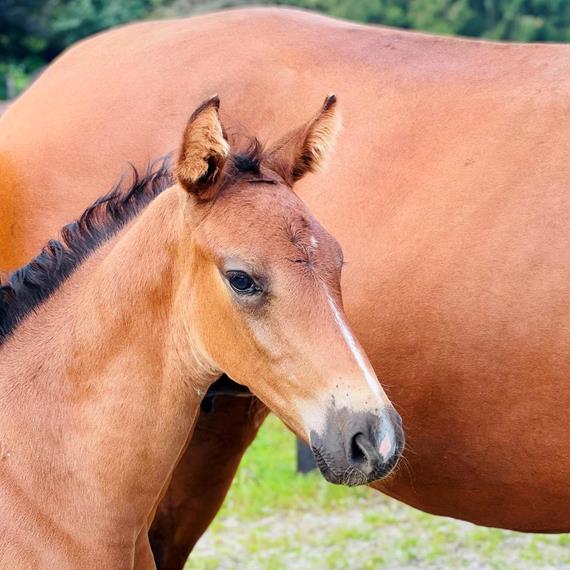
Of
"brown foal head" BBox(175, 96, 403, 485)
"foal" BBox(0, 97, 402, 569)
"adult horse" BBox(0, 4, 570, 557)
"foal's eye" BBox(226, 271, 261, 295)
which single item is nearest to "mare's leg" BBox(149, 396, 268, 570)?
"adult horse" BBox(0, 4, 570, 557)

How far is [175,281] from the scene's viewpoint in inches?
107

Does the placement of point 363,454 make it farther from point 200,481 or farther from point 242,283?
point 200,481

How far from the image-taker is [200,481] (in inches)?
153

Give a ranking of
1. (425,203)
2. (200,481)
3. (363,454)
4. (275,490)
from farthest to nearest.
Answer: (275,490) → (200,481) → (425,203) → (363,454)

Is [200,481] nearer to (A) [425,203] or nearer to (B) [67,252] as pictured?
(B) [67,252]

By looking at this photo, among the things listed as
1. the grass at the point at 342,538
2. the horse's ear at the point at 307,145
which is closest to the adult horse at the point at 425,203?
the horse's ear at the point at 307,145

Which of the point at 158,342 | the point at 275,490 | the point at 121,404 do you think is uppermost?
the point at 158,342

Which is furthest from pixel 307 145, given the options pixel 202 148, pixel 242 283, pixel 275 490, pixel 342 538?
pixel 275 490

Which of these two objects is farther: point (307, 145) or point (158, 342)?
point (307, 145)

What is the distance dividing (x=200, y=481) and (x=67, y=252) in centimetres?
135

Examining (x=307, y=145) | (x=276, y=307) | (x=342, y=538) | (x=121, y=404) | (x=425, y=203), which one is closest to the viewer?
(x=276, y=307)

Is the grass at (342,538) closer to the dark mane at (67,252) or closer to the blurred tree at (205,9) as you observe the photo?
the dark mane at (67,252)

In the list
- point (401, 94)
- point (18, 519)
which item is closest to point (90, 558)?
point (18, 519)

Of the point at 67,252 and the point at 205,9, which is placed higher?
the point at 67,252
